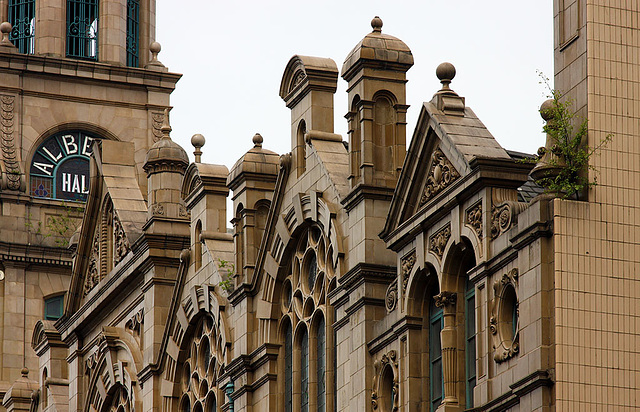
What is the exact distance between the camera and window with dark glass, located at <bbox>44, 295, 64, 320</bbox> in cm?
8394

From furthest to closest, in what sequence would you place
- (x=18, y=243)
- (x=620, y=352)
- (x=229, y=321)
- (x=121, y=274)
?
(x=18, y=243) < (x=121, y=274) < (x=229, y=321) < (x=620, y=352)

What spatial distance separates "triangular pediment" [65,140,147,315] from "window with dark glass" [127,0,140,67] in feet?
68.0

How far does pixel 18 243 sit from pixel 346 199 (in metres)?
40.1

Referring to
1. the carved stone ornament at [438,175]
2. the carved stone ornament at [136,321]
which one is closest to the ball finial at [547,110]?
the carved stone ornament at [438,175]

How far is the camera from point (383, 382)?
43312 mm

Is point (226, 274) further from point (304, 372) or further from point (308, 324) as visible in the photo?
point (308, 324)

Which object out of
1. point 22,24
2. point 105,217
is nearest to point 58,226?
point 22,24

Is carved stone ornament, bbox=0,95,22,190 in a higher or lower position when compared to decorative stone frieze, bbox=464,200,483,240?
higher

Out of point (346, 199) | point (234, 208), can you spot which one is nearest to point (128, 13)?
point (234, 208)

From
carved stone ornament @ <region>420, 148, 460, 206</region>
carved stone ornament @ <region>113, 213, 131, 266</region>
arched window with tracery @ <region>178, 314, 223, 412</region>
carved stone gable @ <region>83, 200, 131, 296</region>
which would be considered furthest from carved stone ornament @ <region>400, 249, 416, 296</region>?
carved stone gable @ <region>83, 200, 131, 296</region>

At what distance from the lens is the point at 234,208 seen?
5372 centimetres

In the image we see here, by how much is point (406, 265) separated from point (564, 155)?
6.73m

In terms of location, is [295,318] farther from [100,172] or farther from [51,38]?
[51,38]

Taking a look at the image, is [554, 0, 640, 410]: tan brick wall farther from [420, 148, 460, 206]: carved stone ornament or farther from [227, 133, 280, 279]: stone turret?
[227, 133, 280, 279]: stone turret
